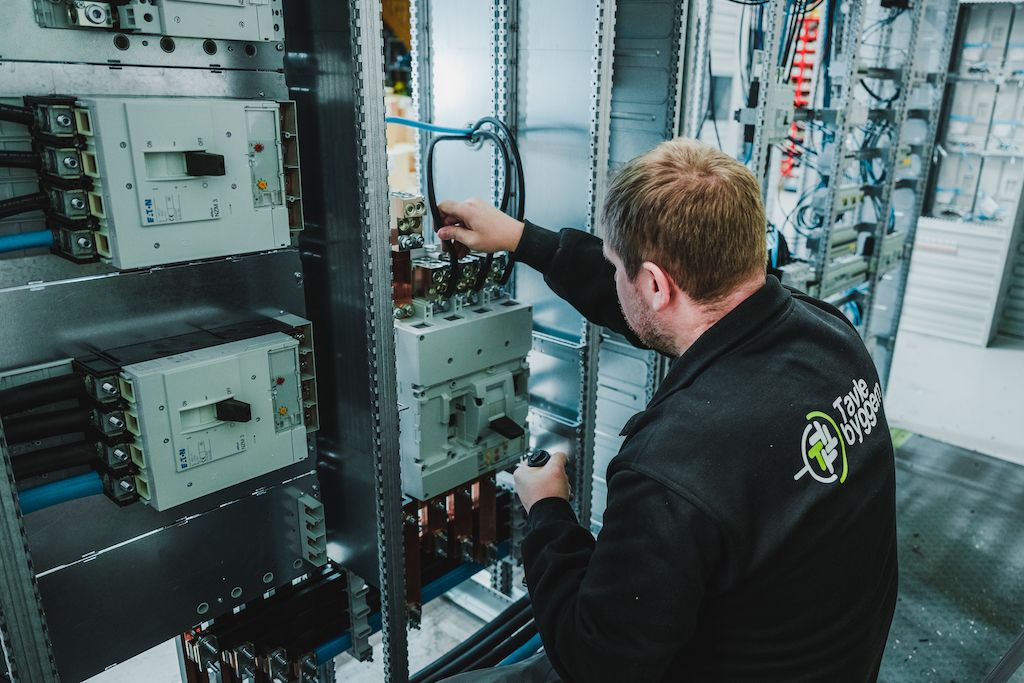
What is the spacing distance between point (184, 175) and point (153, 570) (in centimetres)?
102

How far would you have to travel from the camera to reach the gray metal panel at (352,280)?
1753 millimetres

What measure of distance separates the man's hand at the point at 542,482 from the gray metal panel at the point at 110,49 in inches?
46.4

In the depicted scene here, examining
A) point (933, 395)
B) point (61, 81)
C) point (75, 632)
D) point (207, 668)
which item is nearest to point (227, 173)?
point (61, 81)

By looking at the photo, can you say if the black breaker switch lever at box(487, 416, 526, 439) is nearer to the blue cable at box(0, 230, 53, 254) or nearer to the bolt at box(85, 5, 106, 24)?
the blue cable at box(0, 230, 53, 254)

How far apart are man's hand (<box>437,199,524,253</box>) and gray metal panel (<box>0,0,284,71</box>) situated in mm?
581

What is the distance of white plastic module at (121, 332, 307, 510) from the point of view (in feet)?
5.38

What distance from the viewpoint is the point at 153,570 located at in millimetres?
1914

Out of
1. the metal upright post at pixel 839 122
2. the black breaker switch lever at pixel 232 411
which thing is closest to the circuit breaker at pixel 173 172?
the black breaker switch lever at pixel 232 411

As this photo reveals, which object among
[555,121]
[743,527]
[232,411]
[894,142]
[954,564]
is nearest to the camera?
[743,527]

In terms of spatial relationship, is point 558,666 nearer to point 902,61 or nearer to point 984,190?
point 902,61

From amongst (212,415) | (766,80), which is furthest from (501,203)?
(766,80)

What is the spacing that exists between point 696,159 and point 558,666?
0.97 m

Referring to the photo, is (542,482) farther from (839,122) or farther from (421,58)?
(839,122)

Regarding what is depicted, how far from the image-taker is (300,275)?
2.05 meters
